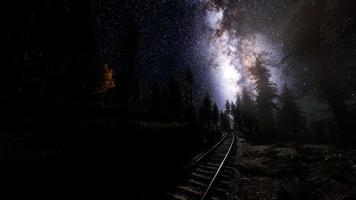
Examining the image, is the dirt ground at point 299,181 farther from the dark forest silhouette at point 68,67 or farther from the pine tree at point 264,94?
the pine tree at point 264,94

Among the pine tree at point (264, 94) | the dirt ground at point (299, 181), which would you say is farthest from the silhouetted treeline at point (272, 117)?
the dirt ground at point (299, 181)

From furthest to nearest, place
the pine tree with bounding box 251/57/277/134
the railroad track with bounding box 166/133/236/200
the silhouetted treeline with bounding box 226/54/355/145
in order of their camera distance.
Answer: the pine tree with bounding box 251/57/277/134 < the silhouetted treeline with bounding box 226/54/355/145 < the railroad track with bounding box 166/133/236/200

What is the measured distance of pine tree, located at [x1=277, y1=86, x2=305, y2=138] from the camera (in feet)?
178

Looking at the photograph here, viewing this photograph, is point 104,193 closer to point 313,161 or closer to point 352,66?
point 313,161

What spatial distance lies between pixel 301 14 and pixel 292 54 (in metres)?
4.41

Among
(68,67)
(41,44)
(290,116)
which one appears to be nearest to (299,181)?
(41,44)

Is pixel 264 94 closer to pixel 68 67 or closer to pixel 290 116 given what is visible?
pixel 290 116

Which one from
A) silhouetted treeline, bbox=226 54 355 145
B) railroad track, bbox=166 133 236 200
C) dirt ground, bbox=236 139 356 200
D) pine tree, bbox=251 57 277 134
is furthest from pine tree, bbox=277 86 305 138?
railroad track, bbox=166 133 236 200

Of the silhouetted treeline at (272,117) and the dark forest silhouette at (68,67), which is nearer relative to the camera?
the dark forest silhouette at (68,67)

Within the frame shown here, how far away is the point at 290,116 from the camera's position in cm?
5472

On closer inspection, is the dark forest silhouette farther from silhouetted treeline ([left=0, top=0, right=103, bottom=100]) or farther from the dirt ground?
the dirt ground

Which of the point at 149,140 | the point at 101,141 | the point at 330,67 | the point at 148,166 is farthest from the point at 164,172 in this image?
the point at 330,67

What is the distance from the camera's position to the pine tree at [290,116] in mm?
54312

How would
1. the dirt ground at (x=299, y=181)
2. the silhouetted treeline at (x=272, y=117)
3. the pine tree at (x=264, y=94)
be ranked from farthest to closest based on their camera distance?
the pine tree at (x=264, y=94) < the silhouetted treeline at (x=272, y=117) < the dirt ground at (x=299, y=181)
